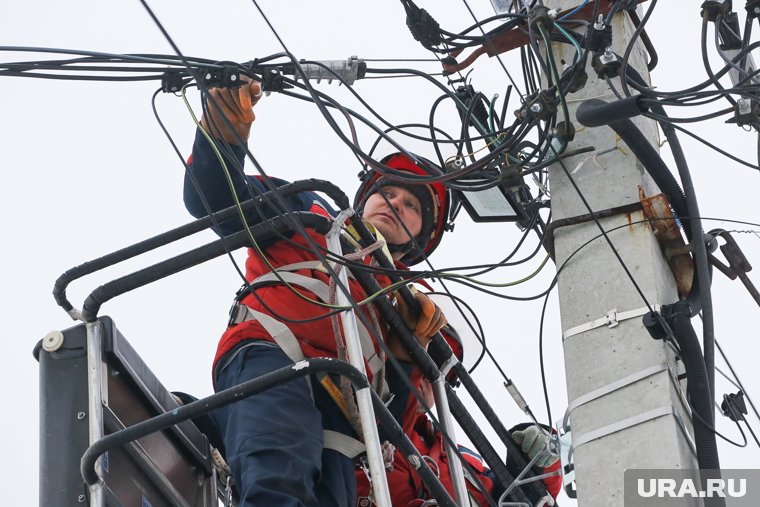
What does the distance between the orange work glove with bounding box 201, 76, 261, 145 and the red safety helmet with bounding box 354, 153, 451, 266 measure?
4.69 feet

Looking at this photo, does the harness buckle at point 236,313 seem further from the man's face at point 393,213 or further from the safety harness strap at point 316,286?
the man's face at point 393,213

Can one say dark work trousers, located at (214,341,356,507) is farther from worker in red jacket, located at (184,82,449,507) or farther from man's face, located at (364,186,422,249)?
man's face, located at (364,186,422,249)

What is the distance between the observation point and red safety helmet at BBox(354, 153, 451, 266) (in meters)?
6.59

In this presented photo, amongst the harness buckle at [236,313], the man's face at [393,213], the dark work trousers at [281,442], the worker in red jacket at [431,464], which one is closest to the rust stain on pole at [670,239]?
the worker in red jacket at [431,464]

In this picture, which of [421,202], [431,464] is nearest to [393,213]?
[421,202]

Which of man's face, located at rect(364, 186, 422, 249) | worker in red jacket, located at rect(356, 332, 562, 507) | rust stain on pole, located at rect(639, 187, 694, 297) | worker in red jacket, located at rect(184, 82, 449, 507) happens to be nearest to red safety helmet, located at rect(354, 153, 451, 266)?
man's face, located at rect(364, 186, 422, 249)

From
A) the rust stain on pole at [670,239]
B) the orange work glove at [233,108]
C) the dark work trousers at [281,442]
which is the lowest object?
the dark work trousers at [281,442]

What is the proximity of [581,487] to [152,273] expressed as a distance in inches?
69.4

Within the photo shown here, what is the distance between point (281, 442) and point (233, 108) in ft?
4.58

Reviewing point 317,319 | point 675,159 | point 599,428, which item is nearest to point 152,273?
point 317,319

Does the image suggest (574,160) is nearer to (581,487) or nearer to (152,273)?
(581,487)

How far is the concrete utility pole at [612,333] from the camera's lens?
4570 mm

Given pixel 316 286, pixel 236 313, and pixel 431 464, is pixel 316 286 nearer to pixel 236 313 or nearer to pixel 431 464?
pixel 236 313

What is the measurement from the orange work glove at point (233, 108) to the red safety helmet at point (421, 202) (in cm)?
143
